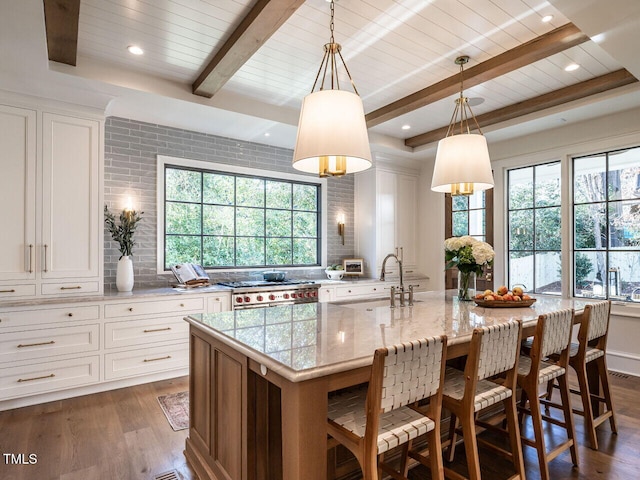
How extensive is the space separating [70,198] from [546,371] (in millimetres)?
3954

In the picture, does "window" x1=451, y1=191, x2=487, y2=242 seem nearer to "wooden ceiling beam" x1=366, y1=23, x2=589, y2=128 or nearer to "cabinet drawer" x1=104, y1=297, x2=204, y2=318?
"wooden ceiling beam" x1=366, y1=23, x2=589, y2=128

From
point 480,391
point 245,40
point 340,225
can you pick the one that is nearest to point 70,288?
point 245,40

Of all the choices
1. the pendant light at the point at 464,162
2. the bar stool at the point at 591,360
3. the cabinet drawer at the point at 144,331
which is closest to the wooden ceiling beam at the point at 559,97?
the pendant light at the point at 464,162

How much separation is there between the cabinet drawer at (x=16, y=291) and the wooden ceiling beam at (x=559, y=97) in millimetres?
4709

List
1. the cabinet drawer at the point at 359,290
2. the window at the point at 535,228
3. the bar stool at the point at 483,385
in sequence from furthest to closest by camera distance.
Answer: the cabinet drawer at the point at 359,290, the window at the point at 535,228, the bar stool at the point at 483,385

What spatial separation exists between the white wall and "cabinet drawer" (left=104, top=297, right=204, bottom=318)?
363cm

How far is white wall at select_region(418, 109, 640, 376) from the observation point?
390 centimetres

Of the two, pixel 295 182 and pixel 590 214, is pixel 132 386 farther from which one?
pixel 590 214

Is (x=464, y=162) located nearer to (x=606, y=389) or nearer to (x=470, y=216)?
(x=606, y=389)

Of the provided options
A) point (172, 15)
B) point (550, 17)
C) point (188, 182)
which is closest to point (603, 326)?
point (550, 17)

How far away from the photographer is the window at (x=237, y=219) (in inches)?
174

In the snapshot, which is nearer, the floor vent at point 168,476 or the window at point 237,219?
the floor vent at point 168,476

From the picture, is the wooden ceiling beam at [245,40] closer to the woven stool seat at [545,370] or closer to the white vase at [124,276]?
the white vase at [124,276]

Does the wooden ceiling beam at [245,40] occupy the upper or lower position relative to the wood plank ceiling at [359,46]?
lower
